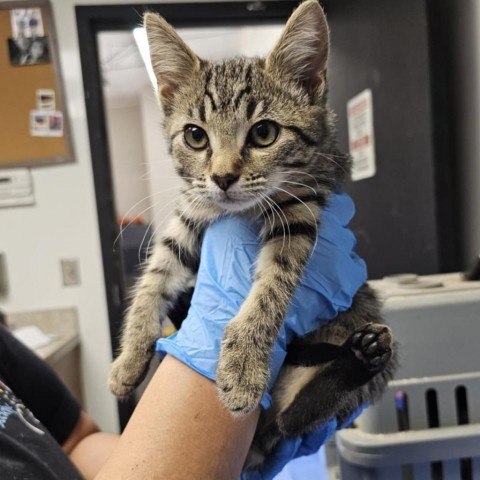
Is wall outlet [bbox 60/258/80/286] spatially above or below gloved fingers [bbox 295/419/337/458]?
above

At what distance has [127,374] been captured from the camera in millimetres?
835

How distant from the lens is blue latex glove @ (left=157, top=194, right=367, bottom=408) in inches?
30.2

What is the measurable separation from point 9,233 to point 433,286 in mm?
1726

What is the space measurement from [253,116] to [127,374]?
0.52 meters

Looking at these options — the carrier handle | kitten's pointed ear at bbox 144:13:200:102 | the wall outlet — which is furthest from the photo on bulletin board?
the carrier handle

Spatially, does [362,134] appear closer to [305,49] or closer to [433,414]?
[305,49]

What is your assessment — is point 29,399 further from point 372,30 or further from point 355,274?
point 372,30

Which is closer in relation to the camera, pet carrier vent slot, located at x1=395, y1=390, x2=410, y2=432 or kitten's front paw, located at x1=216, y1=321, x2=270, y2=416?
kitten's front paw, located at x1=216, y1=321, x2=270, y2=416

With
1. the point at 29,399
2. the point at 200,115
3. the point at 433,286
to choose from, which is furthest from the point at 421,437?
the point at 29,399

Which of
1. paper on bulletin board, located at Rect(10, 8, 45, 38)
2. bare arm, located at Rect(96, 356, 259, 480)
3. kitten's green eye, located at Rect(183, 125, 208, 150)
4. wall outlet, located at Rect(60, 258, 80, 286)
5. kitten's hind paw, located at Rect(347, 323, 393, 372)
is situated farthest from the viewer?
wall outlet, located at Rect(60, 258, 80, 286)

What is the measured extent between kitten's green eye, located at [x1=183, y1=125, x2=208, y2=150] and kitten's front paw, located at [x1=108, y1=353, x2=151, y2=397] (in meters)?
0.41

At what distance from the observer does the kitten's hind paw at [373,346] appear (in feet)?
2.34

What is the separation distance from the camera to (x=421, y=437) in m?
0.73

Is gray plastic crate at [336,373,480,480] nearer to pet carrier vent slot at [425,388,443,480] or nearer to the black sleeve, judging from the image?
pet carrier vent slot at [425,388,443,480]
